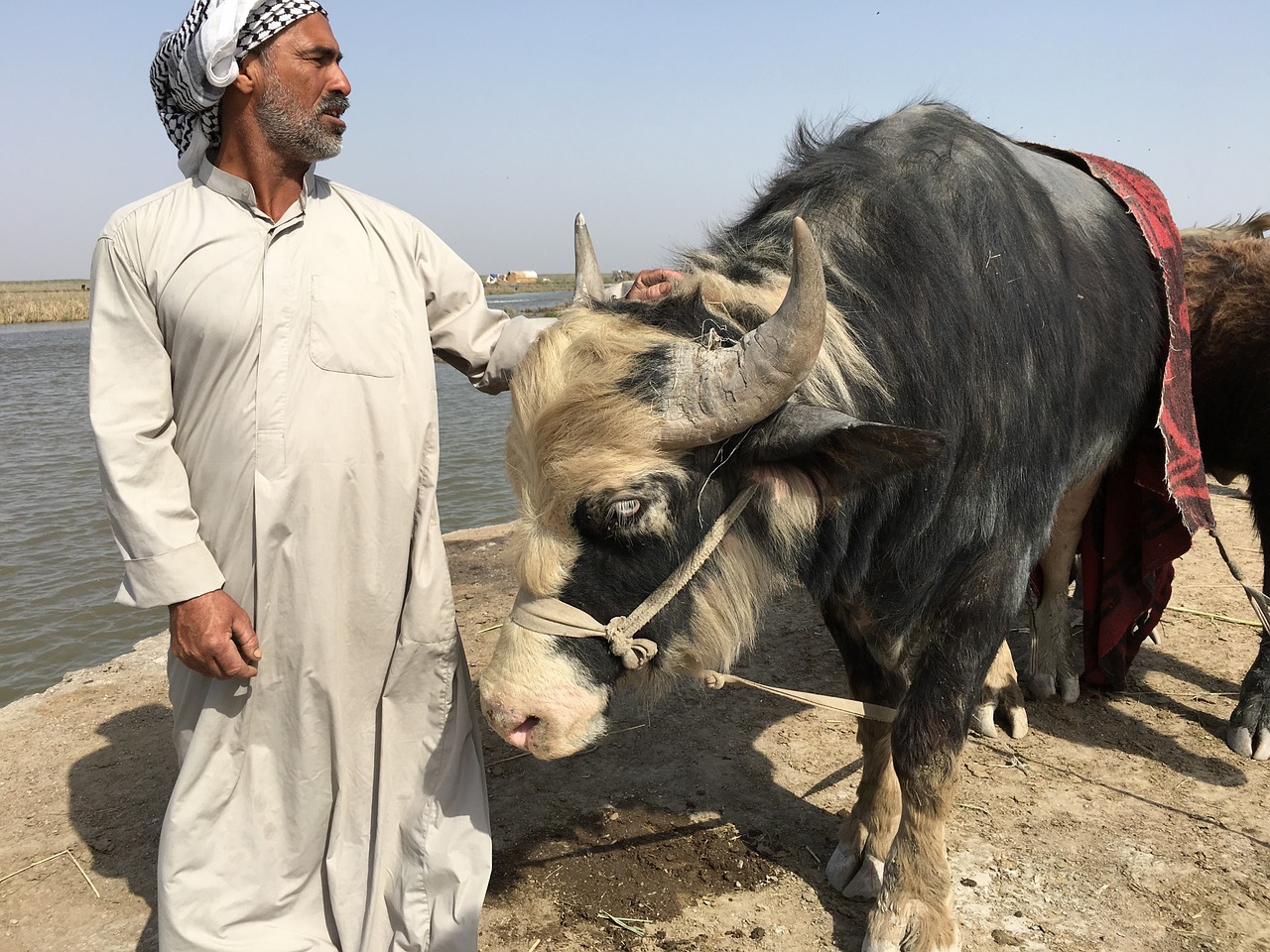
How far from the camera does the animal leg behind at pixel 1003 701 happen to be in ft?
12.5

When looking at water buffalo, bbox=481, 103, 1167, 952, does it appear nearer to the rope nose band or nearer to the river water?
the rope nose band

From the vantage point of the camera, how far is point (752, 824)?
3.18 metres

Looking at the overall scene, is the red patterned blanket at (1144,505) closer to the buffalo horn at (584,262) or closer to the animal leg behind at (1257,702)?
the animal leg behind at (1257,702)

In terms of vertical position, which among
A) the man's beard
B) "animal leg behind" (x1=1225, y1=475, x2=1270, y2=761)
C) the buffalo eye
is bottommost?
"animal leg behind" (x1=1225, y1=475, x2=1270, y2=761)

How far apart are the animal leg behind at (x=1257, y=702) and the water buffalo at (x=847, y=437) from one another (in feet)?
4.27

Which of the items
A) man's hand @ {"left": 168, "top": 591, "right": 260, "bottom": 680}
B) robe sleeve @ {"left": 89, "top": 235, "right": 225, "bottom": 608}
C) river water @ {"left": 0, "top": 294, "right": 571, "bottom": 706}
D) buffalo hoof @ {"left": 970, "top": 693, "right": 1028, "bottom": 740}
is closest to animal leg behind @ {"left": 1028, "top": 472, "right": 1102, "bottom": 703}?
buffalo hoof @ {"left": 970, "top": 693, "right": 1028, "bottom": 740}

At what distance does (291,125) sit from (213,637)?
4.40 feet

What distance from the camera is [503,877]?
291cm

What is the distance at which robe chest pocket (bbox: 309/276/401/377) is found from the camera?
2.31 meters

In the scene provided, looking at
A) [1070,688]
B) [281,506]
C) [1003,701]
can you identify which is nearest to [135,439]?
[281,506]

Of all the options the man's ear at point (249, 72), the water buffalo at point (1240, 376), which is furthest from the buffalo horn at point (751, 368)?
the water buffalo at point (1240, 376)

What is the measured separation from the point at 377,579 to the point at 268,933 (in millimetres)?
993

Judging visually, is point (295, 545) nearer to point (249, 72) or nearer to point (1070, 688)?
point (249, 72)

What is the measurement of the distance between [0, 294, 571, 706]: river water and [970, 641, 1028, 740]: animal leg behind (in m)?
4.88
